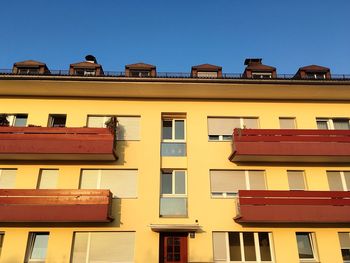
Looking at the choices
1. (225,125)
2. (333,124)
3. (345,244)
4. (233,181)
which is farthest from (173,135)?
(345,244)

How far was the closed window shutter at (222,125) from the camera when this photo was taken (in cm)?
1343

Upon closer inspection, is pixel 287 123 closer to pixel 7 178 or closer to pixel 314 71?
pixel 314 71

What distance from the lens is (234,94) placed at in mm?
13586

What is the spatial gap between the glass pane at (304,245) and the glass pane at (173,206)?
15.3ft

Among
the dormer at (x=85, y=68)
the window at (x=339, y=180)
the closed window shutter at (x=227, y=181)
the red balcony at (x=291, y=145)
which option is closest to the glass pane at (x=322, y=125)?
the red balcony at (x=291, y=145)

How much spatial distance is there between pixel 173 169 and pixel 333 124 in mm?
8060

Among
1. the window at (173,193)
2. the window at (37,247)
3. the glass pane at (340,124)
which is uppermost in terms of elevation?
the glass pane at (340,124)

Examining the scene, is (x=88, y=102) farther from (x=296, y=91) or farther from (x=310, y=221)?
(x=310, y=221)

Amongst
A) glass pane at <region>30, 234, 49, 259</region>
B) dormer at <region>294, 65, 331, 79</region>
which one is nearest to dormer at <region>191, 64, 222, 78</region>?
dormer at <region>294, 65, 331, 79</region>

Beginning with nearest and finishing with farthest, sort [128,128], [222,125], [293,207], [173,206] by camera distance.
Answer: [293,207] → [173,206] → [128,128] → [222,125]

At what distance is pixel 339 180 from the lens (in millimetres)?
12695

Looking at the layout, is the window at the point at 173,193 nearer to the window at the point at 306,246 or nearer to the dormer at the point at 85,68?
the window at the point at 306,246

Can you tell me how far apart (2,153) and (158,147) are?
20.4ft

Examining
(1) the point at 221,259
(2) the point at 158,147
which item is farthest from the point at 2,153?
(1) the point at 221,259
